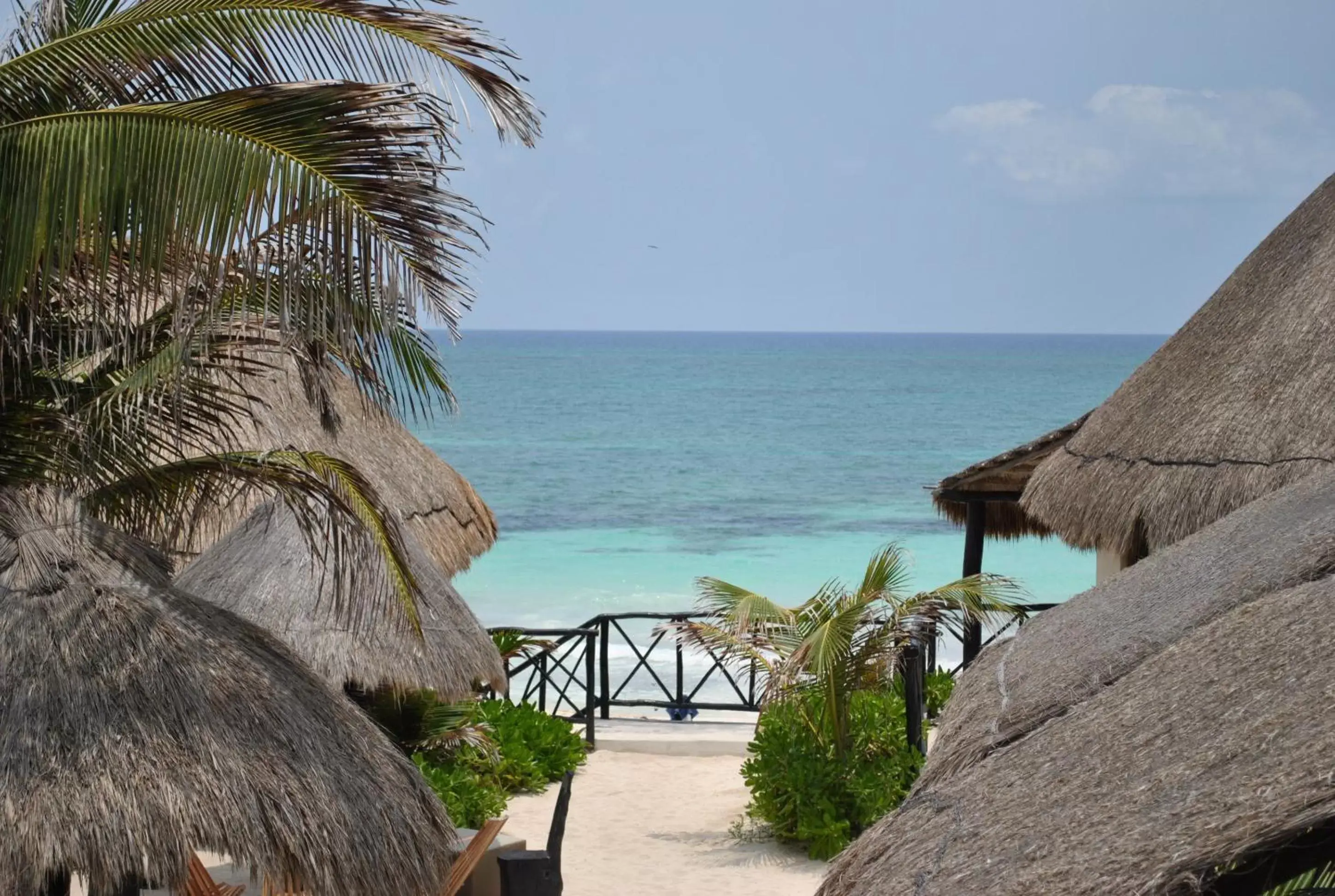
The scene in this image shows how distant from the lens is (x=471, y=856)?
22.3 feet

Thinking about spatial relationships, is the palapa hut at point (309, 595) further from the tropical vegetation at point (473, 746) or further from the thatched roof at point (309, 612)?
the tropical vegetation at point (473, 746)

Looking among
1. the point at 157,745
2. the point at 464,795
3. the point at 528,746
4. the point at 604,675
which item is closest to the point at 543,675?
the point at 604,675

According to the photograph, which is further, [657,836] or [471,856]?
[657,836]

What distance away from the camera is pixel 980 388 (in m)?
83.1

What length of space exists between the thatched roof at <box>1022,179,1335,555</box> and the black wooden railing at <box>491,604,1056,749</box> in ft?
3.64

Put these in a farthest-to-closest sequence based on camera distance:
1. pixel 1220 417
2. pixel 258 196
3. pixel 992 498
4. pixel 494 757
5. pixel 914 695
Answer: pixel 992 498
pixel 494 757
pixel 914 695
pixel 1220 417
pixel 258 196

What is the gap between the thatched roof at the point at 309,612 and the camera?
28.7 ft

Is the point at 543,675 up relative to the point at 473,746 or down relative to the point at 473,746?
up

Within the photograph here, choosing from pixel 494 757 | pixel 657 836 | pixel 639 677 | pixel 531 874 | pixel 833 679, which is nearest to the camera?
pixel 531 874

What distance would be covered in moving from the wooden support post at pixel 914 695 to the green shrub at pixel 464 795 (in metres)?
2.86

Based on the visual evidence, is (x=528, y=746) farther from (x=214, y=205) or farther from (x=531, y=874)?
(x=214, y=205)

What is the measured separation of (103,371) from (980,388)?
264 feet

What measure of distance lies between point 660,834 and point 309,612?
9.17 ft

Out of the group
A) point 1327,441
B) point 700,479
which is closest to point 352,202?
point 1327,441
